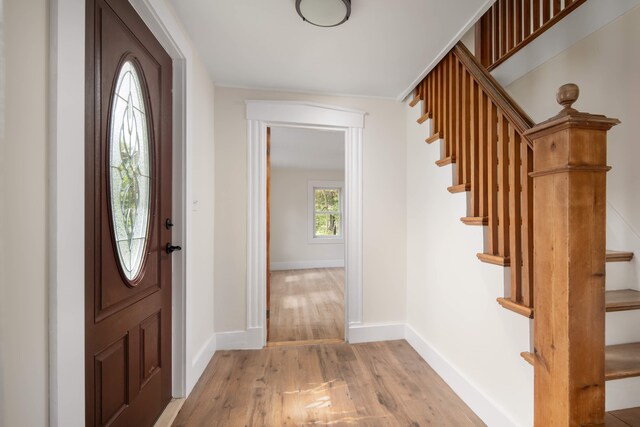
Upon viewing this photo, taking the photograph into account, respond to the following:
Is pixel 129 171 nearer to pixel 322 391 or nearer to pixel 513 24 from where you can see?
pixel 322 391

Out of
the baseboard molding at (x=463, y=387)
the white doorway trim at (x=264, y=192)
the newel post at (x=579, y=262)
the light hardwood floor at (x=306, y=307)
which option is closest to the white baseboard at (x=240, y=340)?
the white doorway trim at (x=264, y=192)

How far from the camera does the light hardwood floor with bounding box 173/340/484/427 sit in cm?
157

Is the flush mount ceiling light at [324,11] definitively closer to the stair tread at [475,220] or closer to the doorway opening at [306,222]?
the stair tread at [475,220]

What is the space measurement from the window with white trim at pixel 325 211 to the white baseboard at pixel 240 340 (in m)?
4.14

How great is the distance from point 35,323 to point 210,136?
1.80 m

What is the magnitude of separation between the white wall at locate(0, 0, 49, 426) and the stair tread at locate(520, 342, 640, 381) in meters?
1.70

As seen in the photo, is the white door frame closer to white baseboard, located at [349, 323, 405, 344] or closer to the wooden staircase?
the wooden staircase

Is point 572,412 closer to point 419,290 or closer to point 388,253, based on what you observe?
point 419,290

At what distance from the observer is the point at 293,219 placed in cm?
642

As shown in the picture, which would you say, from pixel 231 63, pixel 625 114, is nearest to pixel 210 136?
pixel 231 63

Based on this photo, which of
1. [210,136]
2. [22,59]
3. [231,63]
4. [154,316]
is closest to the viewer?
[22,59]

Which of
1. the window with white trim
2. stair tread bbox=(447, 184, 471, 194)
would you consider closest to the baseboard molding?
stair tread bbox=(447, 184, 471, 194)

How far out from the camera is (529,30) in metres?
1.69

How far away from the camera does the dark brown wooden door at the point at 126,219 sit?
1021 mm
